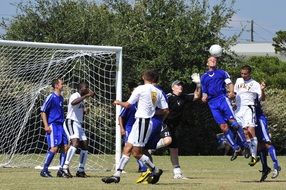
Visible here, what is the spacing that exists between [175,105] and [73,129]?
94.1 inches

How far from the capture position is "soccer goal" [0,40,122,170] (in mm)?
22797

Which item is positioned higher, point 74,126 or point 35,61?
point 35,61

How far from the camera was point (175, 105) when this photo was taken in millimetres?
17328

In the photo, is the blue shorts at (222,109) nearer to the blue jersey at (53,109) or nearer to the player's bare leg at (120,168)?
the player's bare leg at (120,168)

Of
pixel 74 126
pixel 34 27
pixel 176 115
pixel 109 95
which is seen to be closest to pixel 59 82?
pixel 74 126

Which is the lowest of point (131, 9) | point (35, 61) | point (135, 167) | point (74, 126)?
point (135, 167)

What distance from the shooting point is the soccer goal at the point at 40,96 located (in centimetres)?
2280

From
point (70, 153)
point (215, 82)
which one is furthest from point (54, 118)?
point (215, 82)

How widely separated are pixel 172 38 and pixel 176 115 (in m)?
Answer: 16.2

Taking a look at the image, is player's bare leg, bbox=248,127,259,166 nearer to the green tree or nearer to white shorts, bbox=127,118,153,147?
white shorts, bbox=127,118,153,147

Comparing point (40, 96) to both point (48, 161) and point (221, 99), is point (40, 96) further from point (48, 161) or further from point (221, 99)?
point (221, 99)

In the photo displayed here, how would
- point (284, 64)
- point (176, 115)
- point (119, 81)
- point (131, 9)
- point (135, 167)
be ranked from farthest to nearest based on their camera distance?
1. point (284, 64)
2. point (131, 9)
3. point (135, 167)
4. point (119, 81)
5. point (176, 115)

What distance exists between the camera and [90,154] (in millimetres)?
24391

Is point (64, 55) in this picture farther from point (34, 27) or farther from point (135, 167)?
point (34, 27)
